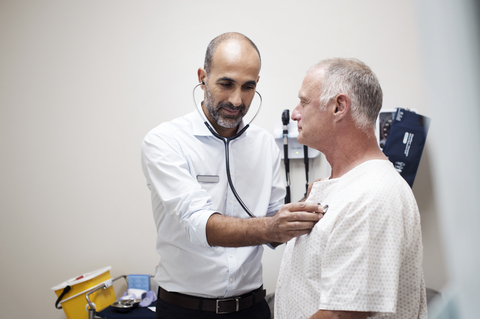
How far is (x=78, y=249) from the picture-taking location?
2.82m

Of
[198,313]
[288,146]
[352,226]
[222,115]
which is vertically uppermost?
[222,115]

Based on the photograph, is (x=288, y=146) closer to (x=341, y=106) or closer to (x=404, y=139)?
(x=404, y=139)

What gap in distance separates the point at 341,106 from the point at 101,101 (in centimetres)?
226

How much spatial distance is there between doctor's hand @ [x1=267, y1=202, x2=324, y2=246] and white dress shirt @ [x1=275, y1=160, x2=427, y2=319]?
2cm

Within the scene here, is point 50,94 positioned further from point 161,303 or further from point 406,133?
point 406,133

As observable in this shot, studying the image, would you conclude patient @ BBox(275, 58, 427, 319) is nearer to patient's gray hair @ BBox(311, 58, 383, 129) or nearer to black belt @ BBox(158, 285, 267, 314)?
patient's gray hair @ BBox(311, 58, 383, 129)

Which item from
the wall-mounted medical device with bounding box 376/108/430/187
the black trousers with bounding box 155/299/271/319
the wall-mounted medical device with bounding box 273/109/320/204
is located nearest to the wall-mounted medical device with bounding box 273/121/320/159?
the wall-mounted medical device with bounding box 273/109/320/204

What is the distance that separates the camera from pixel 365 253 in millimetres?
817

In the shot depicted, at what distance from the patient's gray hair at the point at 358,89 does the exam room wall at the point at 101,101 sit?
1567 mm

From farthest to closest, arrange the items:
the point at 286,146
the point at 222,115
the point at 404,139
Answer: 1. the point at 286,146
2. the point at 404,139
3. the point at 222,115

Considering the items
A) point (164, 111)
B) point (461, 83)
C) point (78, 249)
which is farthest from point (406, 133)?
point (78, 249)

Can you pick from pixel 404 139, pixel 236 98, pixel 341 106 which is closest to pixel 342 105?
pixel 341 106

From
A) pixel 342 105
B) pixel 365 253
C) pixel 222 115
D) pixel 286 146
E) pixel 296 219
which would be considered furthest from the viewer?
pixel 286 146

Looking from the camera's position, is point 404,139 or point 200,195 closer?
point 200,195
